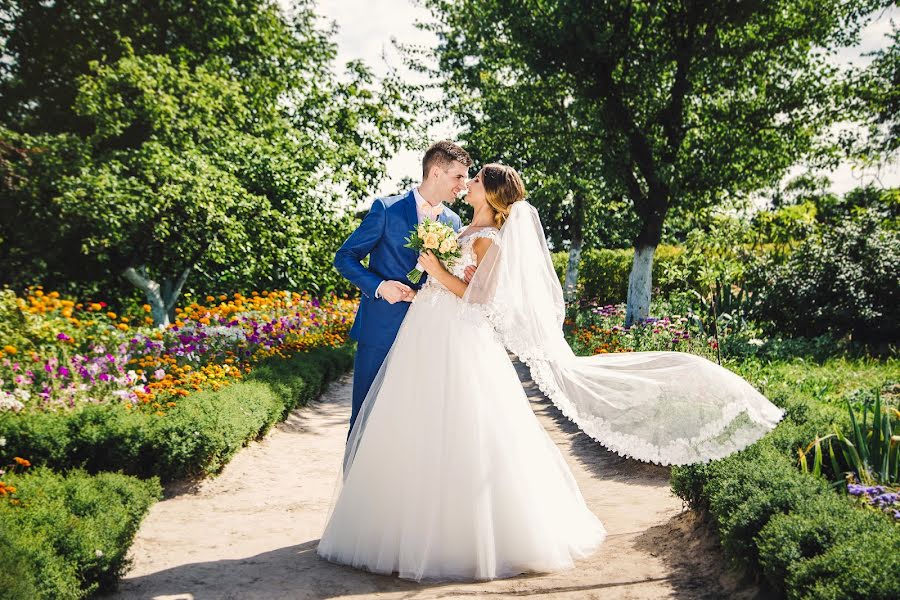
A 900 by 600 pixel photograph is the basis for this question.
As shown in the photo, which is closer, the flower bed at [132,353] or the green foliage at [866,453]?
the green foliage at [866,453]

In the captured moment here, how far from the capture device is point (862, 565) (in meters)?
2.64

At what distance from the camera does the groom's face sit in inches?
169

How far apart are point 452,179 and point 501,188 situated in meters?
0.39

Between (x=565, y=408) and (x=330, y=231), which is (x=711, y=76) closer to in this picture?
(x=330, y=231)

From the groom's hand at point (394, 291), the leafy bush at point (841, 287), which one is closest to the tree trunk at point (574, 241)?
the leafy bush at point (841, 287)

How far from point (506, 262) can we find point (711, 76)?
10782mm

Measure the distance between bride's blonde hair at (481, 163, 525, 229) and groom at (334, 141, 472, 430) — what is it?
239mm

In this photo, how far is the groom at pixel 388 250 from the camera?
14.1ft

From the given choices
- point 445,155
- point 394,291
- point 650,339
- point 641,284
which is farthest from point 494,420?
point 641,284

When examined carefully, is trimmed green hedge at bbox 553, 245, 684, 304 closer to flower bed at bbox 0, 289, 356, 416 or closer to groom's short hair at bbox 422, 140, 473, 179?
flower bed at bbox 0, 289, 356, 416

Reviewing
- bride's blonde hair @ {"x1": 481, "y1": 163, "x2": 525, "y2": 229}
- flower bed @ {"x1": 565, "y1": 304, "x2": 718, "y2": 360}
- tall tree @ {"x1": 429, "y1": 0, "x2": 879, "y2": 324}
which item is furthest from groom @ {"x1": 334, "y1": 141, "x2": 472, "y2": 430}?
tall tree @ {"x1": 429, "y1": 0, "x2": 879, "y2": 324}

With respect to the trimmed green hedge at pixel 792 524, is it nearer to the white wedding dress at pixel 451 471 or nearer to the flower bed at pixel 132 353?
the white wedding dress at pixel 451 471

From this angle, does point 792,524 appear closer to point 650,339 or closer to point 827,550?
point 827,550

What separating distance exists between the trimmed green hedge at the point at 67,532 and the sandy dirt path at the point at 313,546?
1.02 feet
